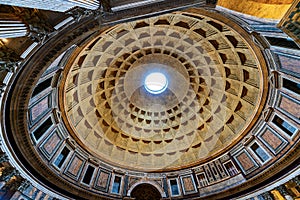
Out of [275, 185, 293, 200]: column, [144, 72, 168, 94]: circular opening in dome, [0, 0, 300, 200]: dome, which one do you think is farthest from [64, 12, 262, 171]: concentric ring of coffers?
[275, 185, 293, 200]: column

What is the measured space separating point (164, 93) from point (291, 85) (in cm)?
1085

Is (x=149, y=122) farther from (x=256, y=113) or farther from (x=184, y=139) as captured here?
(x=256, y=113)

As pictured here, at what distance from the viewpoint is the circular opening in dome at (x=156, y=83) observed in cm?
2138

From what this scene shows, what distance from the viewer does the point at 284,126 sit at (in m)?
13.3

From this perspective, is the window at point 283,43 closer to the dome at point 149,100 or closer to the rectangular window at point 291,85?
the dome at point 149,100

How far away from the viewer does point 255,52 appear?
12.9m

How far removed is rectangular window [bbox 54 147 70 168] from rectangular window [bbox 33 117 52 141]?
2062 mm

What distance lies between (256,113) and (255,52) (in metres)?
4.16

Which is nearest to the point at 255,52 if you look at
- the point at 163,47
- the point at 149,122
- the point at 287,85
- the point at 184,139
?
the point at 287,85

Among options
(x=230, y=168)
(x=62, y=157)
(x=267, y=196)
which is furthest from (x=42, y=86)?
(x=267, y=196)

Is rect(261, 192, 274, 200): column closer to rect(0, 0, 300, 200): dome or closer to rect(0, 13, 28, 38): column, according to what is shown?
rect(0, 0, 300, 200): dome

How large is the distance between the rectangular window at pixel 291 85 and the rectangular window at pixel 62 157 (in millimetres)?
13390

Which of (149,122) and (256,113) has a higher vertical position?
(149,122)

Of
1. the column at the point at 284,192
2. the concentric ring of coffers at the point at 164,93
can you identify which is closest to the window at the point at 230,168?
the concentric ring of coffers at the point at 164,93
